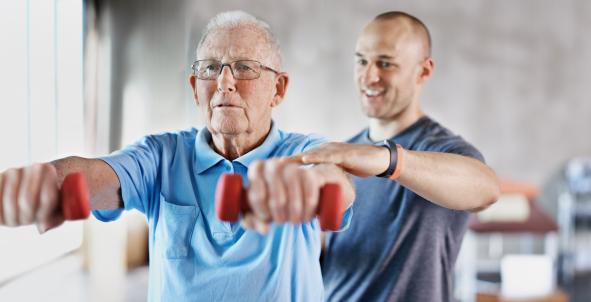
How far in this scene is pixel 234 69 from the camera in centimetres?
115

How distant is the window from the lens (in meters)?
1.24

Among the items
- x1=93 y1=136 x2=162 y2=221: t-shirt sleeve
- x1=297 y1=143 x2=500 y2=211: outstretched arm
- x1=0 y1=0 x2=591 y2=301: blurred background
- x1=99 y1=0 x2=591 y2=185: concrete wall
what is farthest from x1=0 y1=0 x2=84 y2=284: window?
x1=99 y1=0 x2=591 y2=185: concrete wall

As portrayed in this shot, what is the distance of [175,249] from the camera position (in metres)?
1.18

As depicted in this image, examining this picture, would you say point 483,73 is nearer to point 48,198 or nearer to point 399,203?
point 399,203

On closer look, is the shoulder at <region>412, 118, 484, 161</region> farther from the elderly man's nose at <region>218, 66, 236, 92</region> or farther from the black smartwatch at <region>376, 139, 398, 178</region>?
the elderly man's nose at <region>218, 66, 236, 92</region>

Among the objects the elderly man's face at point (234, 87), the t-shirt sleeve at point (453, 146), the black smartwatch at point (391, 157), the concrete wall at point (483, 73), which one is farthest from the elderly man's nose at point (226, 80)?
the concrete wall at point (483, 73)

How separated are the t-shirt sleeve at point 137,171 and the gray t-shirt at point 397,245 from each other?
2.22ft

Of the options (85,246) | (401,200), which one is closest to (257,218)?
(401,200)

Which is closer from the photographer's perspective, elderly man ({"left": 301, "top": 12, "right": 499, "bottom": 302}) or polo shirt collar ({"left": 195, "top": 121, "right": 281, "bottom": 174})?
polo shirt collar ({"left": 195, "top": 121, "right": 281, "bottom": 174})

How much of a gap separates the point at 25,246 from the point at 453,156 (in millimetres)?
858

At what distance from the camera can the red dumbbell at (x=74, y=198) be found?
86cm

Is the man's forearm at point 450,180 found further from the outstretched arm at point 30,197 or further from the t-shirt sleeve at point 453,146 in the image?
the outstretched arm at point 30,197

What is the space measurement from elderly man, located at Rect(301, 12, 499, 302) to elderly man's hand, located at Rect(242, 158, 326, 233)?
572 mm

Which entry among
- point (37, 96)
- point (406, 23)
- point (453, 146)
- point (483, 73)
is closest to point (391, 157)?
point (453, 146)
